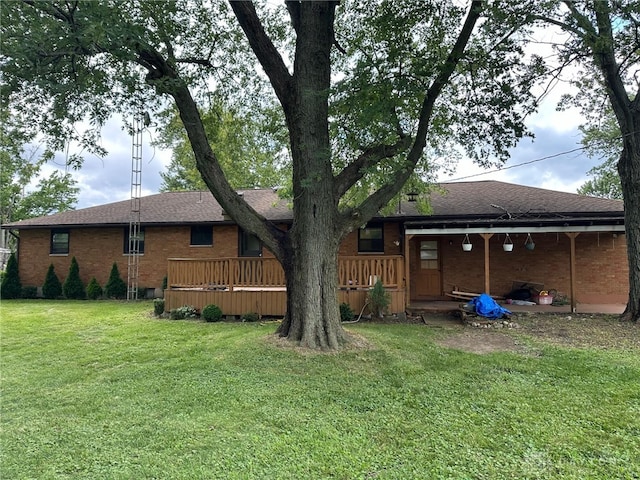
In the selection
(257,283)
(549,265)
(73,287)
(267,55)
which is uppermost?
(267,55)

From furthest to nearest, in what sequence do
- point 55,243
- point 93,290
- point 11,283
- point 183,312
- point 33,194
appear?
point 33,194 → point 55,243 → point 11,283 → point 93,290 → point 183,312

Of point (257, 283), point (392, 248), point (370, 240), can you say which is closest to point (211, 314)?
point (257, 283)

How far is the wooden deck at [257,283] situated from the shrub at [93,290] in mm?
5773

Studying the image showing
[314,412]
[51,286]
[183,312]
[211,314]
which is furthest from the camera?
[51,286]

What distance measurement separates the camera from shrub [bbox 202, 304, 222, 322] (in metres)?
9.91

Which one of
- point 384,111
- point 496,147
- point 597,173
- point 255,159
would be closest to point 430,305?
point 496,147

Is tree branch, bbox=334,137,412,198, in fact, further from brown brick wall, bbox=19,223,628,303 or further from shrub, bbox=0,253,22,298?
shrub, bbox=0,253,22,298

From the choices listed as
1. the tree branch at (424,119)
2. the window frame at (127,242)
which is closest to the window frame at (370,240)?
the tree branch at (424,119)

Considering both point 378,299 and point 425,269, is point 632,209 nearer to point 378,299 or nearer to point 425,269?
point 425,269

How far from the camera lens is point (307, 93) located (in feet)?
21.0

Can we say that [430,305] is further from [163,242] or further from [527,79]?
[163,242]

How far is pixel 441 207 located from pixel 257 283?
284 inches

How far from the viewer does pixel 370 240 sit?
13266 millimetres

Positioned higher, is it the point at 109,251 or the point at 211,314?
the point at 109,251
